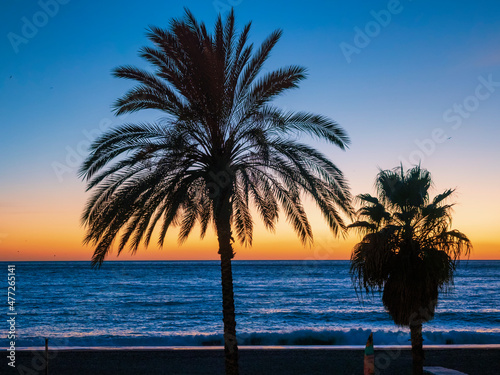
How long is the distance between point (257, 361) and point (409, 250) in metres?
6.90

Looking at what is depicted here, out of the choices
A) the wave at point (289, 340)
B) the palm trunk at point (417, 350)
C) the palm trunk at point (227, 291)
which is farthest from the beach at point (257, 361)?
the wave at point (289, 340)

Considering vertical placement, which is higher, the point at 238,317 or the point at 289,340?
the point at 289,340

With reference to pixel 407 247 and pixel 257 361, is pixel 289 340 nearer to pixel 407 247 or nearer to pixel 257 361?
pixel 257 361

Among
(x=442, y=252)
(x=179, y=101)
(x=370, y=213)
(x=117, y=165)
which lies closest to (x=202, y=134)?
(x=179, y=101)

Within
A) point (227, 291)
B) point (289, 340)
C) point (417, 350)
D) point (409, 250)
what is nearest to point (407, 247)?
point (409, 250)

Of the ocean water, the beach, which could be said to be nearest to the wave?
the ocean water

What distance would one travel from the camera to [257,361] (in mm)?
15758

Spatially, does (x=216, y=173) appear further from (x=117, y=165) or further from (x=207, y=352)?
(x=207, y=352)

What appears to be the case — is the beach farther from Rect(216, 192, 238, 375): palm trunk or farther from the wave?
the wave

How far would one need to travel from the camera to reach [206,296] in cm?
5372

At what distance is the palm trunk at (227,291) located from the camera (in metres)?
10.9

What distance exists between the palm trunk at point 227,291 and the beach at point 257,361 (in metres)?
3.81

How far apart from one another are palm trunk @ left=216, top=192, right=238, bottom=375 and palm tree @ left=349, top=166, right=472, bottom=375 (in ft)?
10.9

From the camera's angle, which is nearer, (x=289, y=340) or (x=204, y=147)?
(x=204, y=147)
